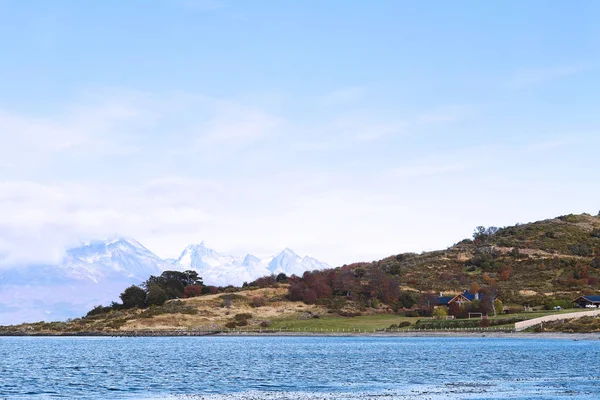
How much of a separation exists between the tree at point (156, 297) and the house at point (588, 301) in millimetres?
90111

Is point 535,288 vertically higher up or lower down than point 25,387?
higher up

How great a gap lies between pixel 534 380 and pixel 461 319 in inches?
3674

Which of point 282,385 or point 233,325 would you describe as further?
point 233,325

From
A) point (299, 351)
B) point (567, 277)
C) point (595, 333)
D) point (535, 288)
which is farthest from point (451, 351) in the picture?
point (567, 277)

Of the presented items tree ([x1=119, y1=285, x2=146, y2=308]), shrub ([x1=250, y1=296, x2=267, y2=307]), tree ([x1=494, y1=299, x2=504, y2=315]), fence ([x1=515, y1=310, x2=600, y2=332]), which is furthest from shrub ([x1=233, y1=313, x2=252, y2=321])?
fence ([x1=515, y1=310, x2=600, y2=332])


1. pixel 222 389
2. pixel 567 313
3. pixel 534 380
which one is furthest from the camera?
pixel 567 313

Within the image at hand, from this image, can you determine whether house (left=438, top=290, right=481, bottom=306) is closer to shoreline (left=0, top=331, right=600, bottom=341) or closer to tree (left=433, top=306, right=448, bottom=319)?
tree (left=433, top=306, right=448, bottom=319)

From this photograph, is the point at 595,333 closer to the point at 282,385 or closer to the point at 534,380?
the point at 534,380

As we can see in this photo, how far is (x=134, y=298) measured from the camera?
7402 inches

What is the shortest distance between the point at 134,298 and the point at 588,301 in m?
101

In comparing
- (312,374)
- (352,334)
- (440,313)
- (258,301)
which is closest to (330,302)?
(258,301)

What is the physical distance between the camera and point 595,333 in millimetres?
122562

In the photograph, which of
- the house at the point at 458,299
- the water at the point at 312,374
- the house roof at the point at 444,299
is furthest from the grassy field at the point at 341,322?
the water at the point at 312,374

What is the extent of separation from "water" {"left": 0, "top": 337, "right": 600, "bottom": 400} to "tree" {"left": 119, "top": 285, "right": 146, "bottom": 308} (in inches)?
3328
